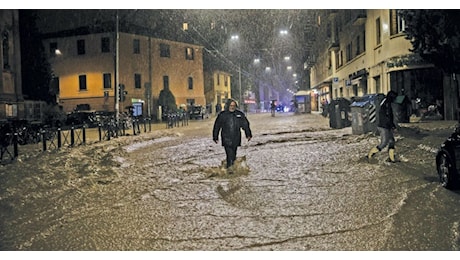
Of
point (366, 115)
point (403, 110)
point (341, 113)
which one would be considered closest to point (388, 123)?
point (403, 110)

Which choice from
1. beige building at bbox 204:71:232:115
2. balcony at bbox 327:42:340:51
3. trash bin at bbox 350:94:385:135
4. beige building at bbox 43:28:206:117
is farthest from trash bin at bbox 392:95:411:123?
balcony at bbox 327:42:340:51

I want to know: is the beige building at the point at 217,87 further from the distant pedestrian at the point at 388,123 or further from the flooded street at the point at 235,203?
the distant pedestrian at the point at 388,123

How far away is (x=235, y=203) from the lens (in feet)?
21.1

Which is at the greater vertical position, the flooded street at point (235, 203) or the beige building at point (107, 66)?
the beige building at point (107, 66)

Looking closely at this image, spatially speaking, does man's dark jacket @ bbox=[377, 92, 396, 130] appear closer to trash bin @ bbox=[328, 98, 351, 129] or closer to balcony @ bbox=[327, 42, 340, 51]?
trash bin @ bbox=[328, 98, 351, 129]

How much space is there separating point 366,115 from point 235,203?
31.1ft

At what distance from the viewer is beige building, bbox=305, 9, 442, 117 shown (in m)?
14.5

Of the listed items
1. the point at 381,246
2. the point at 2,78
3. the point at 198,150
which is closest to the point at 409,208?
the point at 381,246

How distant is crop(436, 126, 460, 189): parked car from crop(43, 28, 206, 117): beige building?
21558mm

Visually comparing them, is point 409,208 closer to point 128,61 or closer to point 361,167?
point 361,167

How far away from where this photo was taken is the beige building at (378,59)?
1452 centimetres

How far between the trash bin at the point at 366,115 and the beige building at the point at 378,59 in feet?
3.54

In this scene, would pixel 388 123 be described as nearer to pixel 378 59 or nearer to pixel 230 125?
pixel 230 125

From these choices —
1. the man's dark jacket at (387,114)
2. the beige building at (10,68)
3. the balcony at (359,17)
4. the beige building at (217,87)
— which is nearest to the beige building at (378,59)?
the balcony at (359,17)
